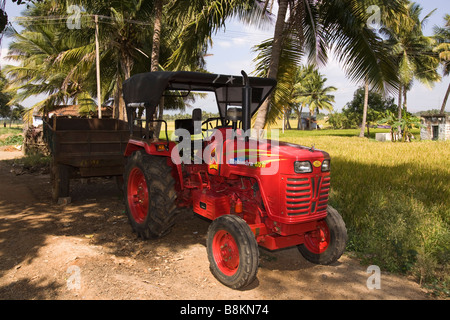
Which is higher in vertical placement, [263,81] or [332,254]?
[263,81]

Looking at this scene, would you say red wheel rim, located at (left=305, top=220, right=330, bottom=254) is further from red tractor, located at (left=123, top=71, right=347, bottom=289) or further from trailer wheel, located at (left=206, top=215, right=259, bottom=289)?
trailer wheel, located at (left=206, top=215, right=259, bottom=289)

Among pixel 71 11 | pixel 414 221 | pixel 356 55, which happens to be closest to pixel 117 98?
pixel 71 11

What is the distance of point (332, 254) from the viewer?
3883mm

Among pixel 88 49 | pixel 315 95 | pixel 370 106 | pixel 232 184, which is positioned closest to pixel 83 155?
pixel 232 184

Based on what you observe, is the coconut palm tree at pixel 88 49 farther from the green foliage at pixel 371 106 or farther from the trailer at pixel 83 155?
the green foliage at pixel 371 106

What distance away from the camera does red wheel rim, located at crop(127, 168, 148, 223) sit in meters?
5.13

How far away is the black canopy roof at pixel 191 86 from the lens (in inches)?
161

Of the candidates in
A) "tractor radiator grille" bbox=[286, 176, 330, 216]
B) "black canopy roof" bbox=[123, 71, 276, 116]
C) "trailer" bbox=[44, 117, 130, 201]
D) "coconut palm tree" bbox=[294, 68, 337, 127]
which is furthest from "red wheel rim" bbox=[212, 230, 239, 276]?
"coconut palm tree" bbox=[294, 68, 337, 127]

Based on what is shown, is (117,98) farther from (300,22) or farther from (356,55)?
(356,55)

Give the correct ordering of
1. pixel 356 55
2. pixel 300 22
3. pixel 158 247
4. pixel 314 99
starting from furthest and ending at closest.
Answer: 1. pixel 314 99
2. pixel 300 22
3. pixel 356 55
4. pixel 158 247

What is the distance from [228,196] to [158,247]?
1.33 meters

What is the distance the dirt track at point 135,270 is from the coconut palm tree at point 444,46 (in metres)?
34.0
